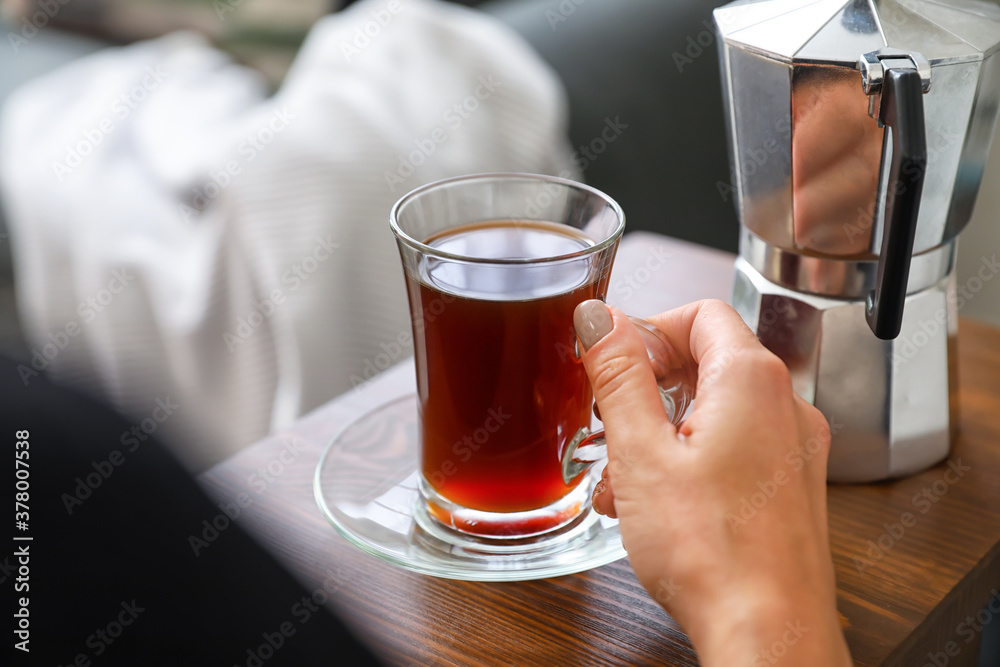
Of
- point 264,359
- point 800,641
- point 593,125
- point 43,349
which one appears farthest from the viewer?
point 593,125

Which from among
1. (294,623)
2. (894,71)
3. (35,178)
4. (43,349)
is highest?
(894,71)

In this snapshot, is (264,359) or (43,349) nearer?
(264,359)

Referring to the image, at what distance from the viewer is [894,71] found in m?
0.45

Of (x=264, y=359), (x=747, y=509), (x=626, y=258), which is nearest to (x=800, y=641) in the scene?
(x=747, y=509)

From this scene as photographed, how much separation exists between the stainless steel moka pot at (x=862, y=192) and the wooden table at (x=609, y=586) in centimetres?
4

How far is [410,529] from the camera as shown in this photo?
1.83ft

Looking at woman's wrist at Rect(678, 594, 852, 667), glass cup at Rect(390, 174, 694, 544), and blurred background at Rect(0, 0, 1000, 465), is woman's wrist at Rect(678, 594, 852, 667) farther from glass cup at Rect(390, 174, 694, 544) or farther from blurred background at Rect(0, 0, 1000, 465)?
blurred background at Rect(0, 0, 1000, 465)

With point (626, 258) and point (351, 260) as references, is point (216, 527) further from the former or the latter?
point (351, 260)

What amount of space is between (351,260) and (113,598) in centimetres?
83
